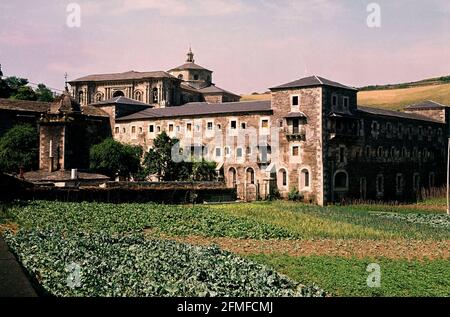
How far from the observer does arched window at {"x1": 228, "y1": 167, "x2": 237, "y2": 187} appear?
171 ft

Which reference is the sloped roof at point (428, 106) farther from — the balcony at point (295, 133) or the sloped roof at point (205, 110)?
the balcony at point (295, 133)

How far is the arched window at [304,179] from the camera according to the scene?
47.2 m

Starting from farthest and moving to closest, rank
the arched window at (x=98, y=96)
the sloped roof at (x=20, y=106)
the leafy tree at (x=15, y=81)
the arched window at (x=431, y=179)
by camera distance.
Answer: the leafy tree at (x=15, y=81)
the arched window at (x=98, y=96)
the arched window at (x=431, y=179)
the sloped roof at (x=20, y=106)

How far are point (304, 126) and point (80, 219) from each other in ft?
87.6

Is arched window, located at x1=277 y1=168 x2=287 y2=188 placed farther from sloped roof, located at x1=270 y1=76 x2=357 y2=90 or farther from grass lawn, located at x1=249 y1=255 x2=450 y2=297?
grass lawn, located at x1=249 y1=255 x2=450 y2=297

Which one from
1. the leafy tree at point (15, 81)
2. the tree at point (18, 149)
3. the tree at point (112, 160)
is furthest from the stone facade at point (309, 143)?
the leafy tree at point (15, 81)

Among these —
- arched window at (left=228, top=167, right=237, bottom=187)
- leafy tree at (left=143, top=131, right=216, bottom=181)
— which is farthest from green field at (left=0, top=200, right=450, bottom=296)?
arched window at (left=228, top=167, right=237, bottom=187)

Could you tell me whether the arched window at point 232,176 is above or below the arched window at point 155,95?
below

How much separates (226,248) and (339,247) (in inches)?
178

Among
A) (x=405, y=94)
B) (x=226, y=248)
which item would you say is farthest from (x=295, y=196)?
(x=405, y=94)

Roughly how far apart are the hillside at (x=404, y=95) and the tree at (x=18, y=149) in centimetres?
5426

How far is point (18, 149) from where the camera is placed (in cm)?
5028
